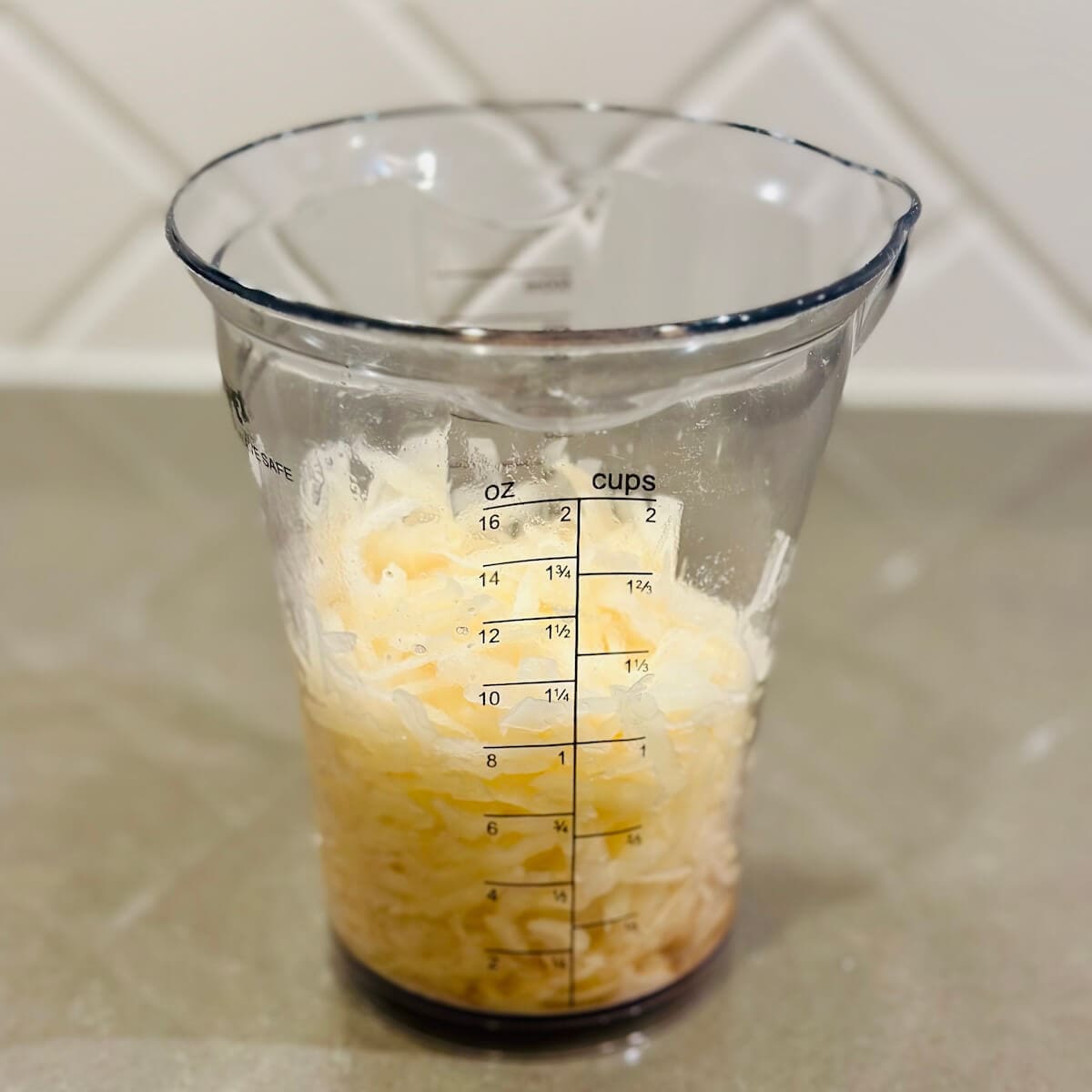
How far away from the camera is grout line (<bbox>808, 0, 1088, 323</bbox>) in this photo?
0.77 m

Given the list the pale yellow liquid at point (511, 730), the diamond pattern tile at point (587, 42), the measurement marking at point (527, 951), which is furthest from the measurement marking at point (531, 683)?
the diamond pattern tile at point (587, 42)

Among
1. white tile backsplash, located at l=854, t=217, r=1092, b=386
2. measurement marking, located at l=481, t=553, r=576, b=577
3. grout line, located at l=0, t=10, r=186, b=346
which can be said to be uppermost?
measurement marking, located at l=481, t=553, r=576, b=577

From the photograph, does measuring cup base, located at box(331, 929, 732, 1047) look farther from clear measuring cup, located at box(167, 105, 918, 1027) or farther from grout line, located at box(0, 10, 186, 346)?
grout line, located at box(0, 10, 186, 346)

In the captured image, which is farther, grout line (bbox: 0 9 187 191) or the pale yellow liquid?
grout line (bbox: 0 9 187 191)

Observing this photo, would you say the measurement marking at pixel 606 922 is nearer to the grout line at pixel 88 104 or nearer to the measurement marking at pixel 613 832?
the measurement marking at pixel 613 832

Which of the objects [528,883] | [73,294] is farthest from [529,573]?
[73,294]

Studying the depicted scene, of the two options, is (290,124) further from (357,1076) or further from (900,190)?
(357,1076)

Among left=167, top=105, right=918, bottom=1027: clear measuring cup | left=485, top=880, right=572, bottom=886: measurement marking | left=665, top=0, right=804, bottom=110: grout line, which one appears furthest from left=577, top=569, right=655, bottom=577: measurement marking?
left=665, top=0, right=804, bottom=110: grout line

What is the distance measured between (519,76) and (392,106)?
0.08 m

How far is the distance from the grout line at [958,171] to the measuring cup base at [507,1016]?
0.55 meters

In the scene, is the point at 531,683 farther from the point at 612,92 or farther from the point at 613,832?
the point at 612,92

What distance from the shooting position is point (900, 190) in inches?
17.1

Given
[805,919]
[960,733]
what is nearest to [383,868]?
[805,919]

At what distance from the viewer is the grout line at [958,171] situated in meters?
0.77
